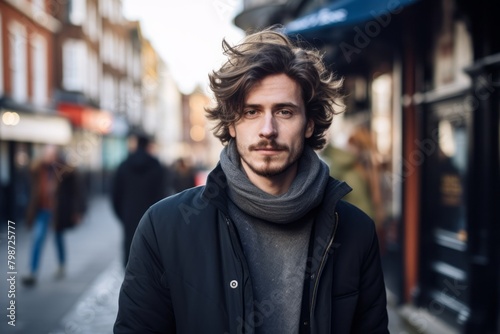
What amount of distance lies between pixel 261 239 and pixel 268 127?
400mm

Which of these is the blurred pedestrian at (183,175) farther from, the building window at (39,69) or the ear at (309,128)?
the ear at (309,128)

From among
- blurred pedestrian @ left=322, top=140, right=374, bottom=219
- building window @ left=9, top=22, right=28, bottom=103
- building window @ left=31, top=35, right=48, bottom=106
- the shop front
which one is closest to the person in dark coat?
blurred pedestrian @ left=322, top=140, right=374, bottom=219

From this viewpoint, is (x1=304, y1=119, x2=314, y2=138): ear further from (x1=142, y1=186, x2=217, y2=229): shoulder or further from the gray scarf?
(x1=142, y1=186, x2=217, y2=229): shoulder

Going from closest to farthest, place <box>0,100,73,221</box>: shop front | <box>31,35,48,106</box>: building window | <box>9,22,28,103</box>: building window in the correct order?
<box>0,100,73,221</box>: shop front → <box>9,22,28,103</box>: building window → <box>31,35,48,106</box>: building window

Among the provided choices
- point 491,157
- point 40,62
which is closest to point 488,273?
point 491,157

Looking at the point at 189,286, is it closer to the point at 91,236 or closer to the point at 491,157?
the point at 491,157

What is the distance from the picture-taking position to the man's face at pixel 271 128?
1.98m

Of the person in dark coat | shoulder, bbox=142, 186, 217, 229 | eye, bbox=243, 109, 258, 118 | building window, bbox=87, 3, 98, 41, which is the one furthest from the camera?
building window, bbox=87, 3, 98, 41

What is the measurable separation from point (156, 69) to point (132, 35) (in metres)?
16.6

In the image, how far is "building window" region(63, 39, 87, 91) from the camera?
82.0 ft

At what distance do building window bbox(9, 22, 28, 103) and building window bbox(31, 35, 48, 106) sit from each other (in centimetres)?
89

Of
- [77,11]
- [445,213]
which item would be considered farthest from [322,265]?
[77,11]

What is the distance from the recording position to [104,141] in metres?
30.9

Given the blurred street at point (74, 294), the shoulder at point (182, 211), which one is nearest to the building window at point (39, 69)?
the blurred street at point (74, 294)
